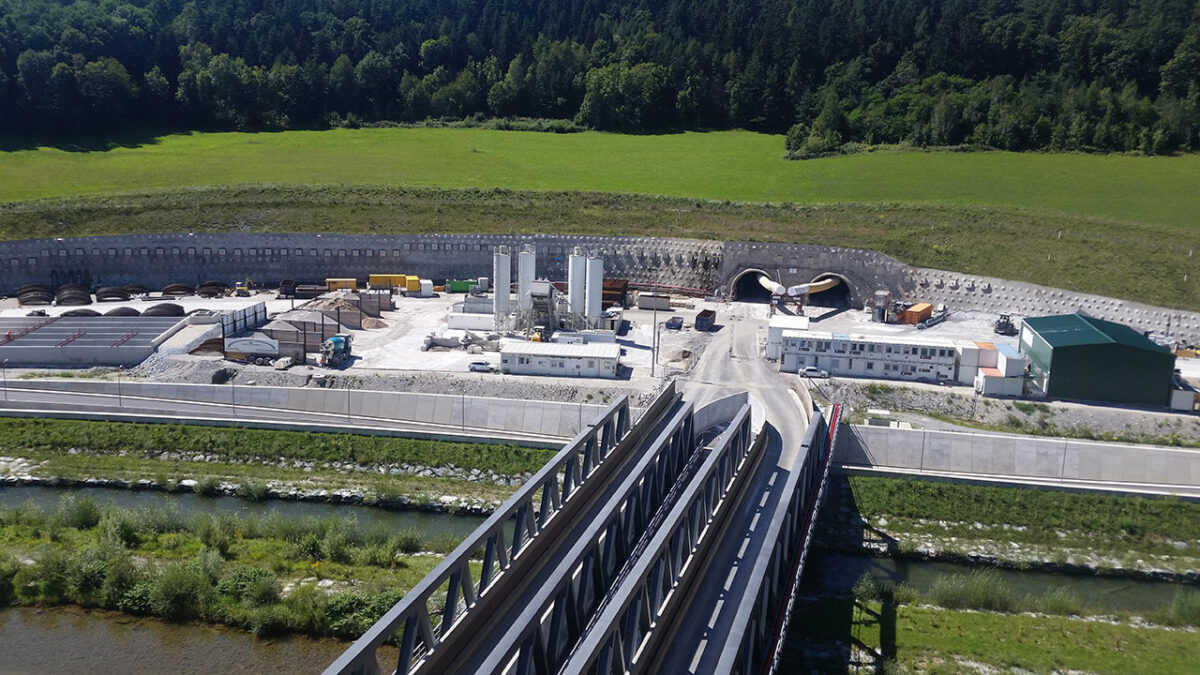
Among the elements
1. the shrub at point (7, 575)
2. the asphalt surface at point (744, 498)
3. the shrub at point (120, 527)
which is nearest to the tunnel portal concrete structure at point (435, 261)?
the asphalt surface at point (744, 498)

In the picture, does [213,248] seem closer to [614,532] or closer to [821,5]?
[614,532]

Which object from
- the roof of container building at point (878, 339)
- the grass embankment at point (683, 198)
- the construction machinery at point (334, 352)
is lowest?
the construction machinery at point (334, 352)

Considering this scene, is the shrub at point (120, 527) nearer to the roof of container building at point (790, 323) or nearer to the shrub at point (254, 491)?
the shrub at point (254, 491)

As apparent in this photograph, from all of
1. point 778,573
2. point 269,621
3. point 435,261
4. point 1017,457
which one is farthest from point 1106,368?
point 435,261

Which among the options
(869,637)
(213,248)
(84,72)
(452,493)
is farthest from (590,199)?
(84,72)

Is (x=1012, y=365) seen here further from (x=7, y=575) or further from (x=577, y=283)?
(x=7, y=575)

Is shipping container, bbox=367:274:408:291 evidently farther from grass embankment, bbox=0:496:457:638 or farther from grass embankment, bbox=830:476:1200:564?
grass embankment, bbox=830:476:1200:564
